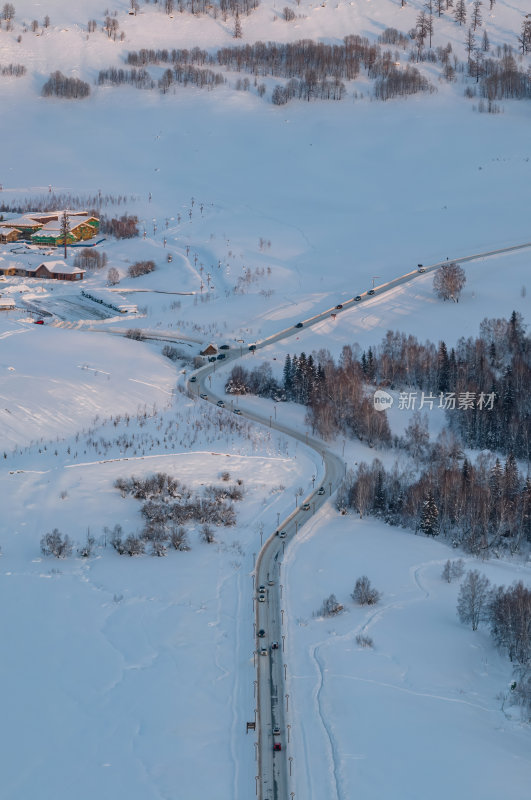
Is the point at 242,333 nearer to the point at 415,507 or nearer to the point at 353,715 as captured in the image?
the point at 415,507

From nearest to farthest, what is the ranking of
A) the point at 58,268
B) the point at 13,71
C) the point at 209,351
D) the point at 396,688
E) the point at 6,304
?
the point at 396,688 → the point at 209,351 → the point at 6,304 → the point at 58,268 → the point at 13,71

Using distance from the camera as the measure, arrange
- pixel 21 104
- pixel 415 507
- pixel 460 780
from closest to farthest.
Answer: pixel 460 780 → pixel 415 507 → pixel 21 104

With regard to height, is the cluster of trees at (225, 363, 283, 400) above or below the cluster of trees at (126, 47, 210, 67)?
below

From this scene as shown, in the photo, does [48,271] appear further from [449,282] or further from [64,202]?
[449,282]

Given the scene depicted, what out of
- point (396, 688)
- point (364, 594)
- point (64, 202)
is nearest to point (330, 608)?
point (364, 594)

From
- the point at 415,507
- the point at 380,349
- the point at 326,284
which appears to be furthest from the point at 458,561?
the point at 326,284

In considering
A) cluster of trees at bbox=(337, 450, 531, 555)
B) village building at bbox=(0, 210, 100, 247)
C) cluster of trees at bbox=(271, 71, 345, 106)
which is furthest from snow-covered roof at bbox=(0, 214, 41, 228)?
cluster of trees at bbox=(337, 450, 531, 555)

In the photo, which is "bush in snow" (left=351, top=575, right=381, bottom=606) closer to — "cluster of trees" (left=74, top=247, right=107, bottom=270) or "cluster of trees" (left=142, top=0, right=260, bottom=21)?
"cluster of trees" (left=74, top=247, right=107, bottom=270)
